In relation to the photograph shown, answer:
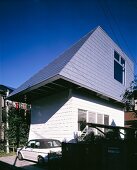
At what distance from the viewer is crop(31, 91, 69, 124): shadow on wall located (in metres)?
13.5

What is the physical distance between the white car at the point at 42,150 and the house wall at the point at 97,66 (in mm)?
3748

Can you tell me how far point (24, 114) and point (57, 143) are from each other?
27.8ft

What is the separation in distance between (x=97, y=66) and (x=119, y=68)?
476cm

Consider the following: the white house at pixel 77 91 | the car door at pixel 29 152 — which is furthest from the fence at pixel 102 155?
the white house at pixel 77 91

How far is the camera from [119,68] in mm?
19359

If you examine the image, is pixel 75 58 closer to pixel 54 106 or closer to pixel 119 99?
pixel 54 106

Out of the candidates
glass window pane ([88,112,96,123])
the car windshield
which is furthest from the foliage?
the car windshield

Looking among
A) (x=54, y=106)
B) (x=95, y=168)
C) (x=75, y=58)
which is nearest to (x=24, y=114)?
(x=54, y=106)

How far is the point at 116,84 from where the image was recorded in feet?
58.5

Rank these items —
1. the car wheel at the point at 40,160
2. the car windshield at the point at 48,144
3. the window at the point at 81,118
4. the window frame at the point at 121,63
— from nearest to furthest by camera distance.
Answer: the car wheel at the point at 40,160 < the car windshield at the point at 48,144 < the window at the point at 81,118 < the window frame at the point at 121,63

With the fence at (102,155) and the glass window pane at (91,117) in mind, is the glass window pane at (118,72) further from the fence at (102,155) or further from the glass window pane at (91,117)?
the fence at (102,155)

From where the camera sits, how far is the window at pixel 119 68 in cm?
1874

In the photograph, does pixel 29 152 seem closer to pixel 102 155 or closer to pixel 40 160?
pixel 40 160

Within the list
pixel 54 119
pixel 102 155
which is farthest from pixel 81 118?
pixel 102 155
